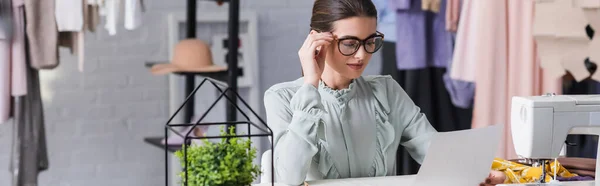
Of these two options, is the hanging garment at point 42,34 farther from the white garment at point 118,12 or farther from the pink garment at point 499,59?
the pink garment at point 499,59

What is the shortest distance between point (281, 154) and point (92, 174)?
2521mm

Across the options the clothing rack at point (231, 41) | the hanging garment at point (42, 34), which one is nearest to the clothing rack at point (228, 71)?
the clothing rack at point (231, 41)

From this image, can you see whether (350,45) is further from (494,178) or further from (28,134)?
(28,134)

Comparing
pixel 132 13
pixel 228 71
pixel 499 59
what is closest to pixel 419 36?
pixel 499 59

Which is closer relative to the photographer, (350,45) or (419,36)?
(350,45)

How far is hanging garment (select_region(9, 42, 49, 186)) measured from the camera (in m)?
3.75

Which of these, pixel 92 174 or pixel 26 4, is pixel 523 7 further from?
pixel 92 174

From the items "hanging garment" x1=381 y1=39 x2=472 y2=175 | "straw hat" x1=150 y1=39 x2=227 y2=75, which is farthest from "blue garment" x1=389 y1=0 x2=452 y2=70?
"straw hat" x1=150 y1=39 x2=227 y2=75

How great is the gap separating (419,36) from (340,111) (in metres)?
1.49

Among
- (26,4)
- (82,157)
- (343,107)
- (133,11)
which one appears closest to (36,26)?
(26,4)

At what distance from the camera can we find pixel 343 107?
2.60 m

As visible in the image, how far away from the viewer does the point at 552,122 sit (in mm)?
2258

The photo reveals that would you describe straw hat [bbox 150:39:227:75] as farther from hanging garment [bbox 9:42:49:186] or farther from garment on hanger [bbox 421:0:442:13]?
garment on hanger [bbox 421:0:442:13]

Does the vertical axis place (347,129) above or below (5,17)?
below
